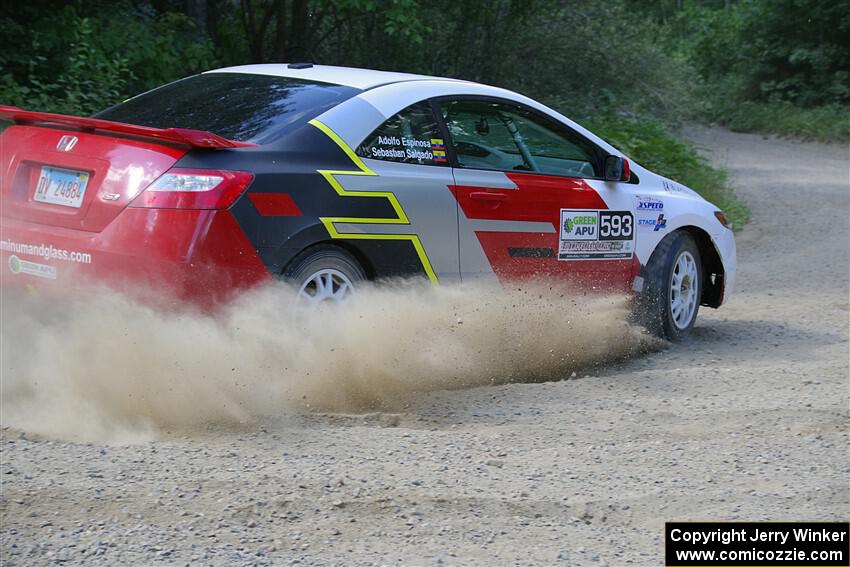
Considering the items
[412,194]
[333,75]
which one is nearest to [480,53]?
[333,75]

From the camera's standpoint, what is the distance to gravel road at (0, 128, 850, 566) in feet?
12.4

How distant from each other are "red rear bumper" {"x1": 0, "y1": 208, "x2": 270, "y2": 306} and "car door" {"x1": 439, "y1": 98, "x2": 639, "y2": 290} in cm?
142

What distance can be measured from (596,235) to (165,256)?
285 cm

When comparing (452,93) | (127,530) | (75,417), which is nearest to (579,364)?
(452,93)

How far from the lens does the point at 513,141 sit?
6559 millimetres

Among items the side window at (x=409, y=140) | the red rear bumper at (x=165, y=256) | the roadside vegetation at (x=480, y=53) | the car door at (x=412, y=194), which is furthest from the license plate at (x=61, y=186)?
the roadside vegetation at (x=480, y=53)

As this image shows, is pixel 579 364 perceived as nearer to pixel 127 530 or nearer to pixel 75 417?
pixel 75 417

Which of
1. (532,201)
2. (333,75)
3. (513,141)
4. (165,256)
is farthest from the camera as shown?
(513,141)

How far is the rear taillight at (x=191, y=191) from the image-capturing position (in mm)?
5027

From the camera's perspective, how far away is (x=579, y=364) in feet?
21.9

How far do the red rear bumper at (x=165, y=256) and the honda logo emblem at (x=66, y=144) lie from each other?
1.37 ft

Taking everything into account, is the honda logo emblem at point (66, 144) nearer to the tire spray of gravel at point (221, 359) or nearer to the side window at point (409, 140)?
the tire spray of gravel at point (221, 359)

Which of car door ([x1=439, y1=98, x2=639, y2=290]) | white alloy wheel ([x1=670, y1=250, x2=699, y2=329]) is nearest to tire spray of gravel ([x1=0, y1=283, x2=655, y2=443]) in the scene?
car door ([x1=439, y1=98, x2=639, y2=290])

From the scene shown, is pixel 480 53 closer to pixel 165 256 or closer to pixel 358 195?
pixel 358 195
